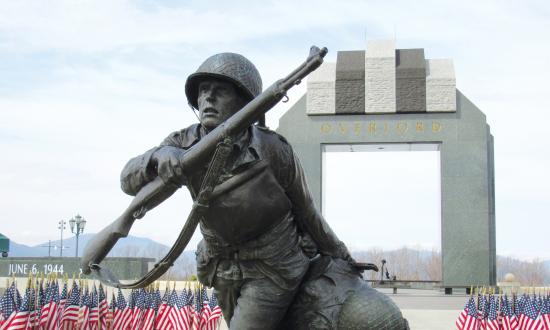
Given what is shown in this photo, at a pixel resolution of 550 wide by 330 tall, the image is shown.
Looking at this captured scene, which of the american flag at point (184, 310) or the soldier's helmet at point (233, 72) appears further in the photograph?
the american flag at point (184, 310)

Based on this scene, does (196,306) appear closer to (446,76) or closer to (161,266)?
(161,266)

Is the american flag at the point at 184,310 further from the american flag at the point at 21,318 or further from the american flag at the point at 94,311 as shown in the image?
the american flag at the point at 21,318

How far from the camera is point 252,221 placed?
3410 millimetres

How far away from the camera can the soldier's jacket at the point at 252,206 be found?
3389mm

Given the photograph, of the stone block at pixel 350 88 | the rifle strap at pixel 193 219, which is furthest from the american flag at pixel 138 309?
the stone block at pixel 350 88

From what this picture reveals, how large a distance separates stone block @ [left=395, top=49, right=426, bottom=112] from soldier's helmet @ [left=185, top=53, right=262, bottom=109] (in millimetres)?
20183

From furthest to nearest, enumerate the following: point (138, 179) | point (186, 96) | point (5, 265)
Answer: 1. point (5, 265)
2. point (186, 96)
3. point (138, 179)

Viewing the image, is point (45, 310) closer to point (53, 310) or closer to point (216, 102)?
point (53, 310)

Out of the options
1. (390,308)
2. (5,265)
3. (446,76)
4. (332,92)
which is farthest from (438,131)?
(390,308)

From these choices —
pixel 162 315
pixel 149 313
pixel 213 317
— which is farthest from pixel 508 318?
pixel 149 313

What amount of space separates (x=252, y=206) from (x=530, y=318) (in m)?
9.56

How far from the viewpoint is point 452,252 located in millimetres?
22734

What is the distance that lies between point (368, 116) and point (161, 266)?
20431 mm

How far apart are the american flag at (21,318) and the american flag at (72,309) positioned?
129cm
